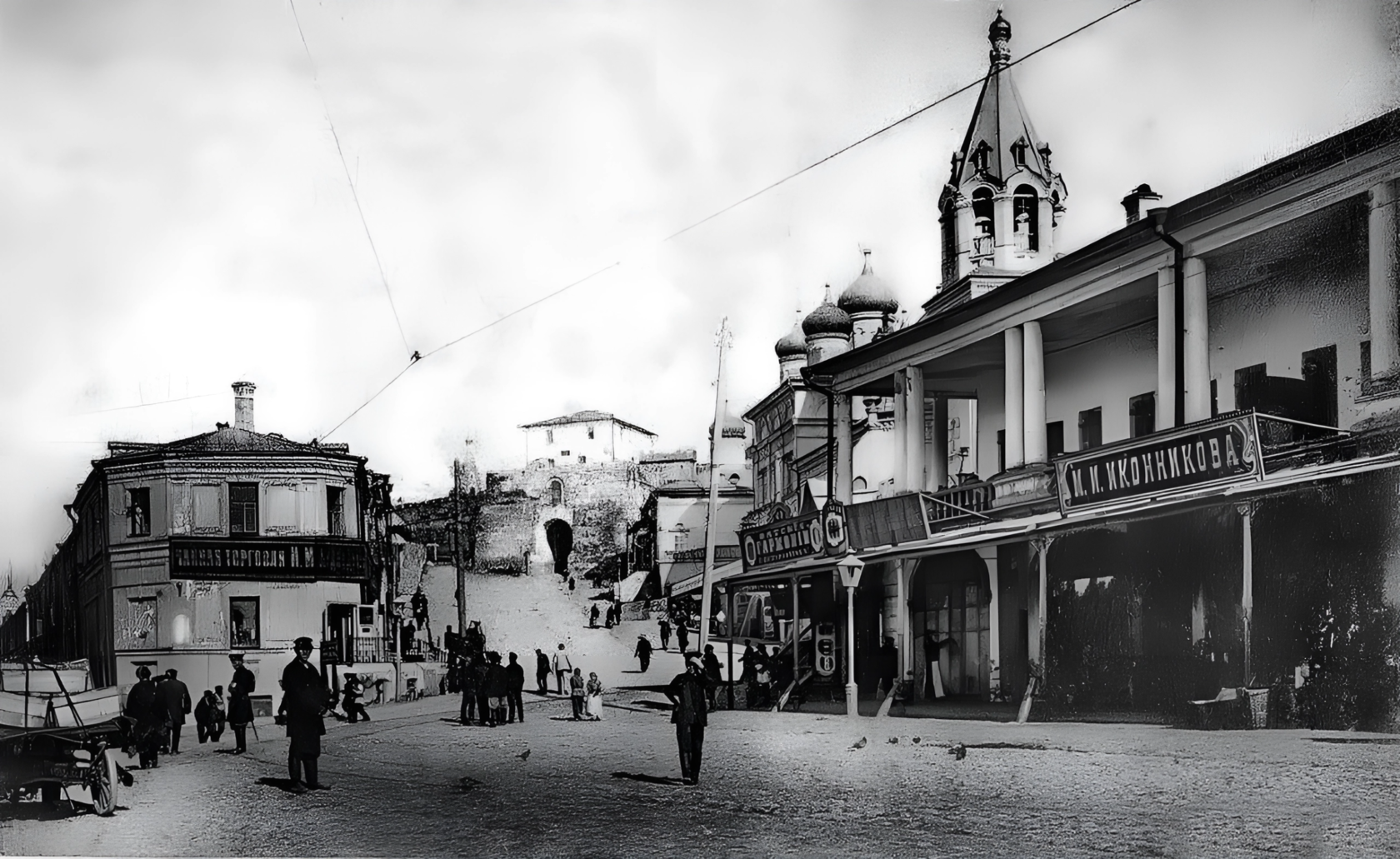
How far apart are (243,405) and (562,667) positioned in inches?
210

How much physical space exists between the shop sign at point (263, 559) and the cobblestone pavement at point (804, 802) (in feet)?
5.31

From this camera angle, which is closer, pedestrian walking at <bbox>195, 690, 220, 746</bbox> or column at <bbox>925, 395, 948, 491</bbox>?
pedestrian walking at <bbox>195, 690, 220, 746</bbox>

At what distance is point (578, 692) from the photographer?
17328 millimetres

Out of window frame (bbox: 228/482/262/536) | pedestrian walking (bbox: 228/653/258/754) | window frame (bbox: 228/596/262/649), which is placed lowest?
pedestrian walking (bbox: 228/653/258/754)

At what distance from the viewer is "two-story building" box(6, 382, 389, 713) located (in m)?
12.2

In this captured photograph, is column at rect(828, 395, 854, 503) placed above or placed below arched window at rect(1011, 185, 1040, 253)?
below

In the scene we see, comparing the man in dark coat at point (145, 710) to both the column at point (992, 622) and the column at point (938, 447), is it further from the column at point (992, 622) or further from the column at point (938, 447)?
A: the column at point (938, 447)

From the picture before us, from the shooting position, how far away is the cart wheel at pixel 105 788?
11.2 metres

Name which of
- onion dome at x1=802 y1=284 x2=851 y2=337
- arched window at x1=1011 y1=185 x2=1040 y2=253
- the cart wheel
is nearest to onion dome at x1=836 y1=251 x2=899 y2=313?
onion dome at x1=802 y1=284 x2=851 y2=337

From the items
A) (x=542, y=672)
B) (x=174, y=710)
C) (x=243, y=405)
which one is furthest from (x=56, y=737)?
(x=542, y=672)

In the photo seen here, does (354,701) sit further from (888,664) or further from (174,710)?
(888,664)

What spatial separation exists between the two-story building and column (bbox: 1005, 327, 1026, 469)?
24.4 ft

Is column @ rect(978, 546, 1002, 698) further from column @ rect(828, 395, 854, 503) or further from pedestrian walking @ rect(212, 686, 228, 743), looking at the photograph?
pedestrian walking @ rect(212, 686, 228, 743)

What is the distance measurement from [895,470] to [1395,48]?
392 inches
